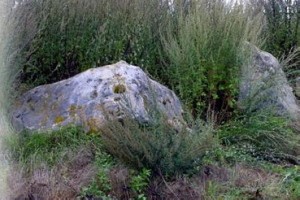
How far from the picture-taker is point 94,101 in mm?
5543

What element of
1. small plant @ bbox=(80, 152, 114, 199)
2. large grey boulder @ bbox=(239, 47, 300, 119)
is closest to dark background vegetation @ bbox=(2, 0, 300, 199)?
small plant @ bbox=(80, 152, 114, 199)

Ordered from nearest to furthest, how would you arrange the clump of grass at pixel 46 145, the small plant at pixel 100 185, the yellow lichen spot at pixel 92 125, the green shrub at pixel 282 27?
1. the small plant at pixel 100 185
2. the clump of grass at pixel 46 145
3. the yellow lichen spot at pixel 92 125
4. the green shrub at pixel 282 27

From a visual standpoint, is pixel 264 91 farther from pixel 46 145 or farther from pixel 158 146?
pixel 46 145

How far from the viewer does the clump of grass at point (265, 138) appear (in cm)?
573

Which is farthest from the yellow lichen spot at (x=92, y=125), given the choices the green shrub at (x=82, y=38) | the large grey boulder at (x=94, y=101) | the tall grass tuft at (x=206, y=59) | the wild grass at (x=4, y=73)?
the tall grass tuft at (x=206, y=59)

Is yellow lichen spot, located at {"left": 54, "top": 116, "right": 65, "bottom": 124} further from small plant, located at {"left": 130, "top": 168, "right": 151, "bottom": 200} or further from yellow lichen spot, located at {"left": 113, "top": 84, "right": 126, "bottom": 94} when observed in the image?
small plant, located at {"left": 130, "top": 168, "right": 151, "bottom": 200}

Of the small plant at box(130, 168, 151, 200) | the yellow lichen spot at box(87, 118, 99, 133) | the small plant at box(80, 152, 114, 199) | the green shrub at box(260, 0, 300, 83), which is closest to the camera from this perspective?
the small plant at box(80, 152, 114, 199)

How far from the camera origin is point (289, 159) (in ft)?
18.8

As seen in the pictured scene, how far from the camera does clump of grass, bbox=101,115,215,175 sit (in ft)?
14.9

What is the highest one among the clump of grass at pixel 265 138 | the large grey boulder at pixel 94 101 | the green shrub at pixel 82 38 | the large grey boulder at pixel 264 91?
the green shrub at pixel 82 38

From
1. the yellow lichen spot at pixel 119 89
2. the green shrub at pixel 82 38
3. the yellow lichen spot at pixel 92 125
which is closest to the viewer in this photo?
the yellow lichen spot at pixel 92 125

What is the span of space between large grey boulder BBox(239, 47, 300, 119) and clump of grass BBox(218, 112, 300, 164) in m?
0.41

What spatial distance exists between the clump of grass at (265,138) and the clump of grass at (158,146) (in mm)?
1150

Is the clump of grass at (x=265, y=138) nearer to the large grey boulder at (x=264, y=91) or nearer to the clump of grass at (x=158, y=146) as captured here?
the large grey boulder at (x=264, y=91)
